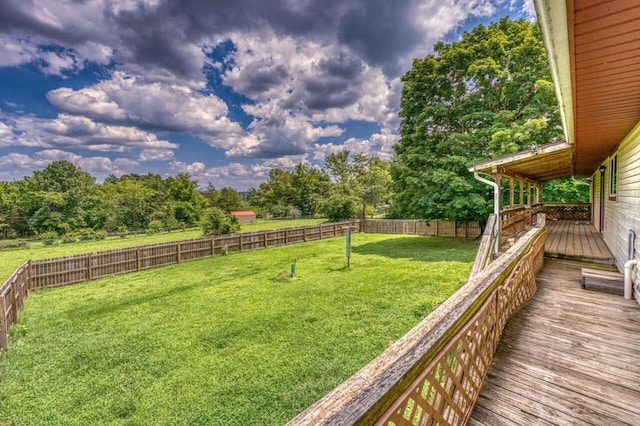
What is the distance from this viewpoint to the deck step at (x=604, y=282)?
14.1 ft

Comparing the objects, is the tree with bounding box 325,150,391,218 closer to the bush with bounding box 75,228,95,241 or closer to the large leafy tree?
the large leafy tree

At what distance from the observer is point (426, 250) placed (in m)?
13.4

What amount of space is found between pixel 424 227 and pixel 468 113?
8500mm

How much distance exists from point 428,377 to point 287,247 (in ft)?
49.7

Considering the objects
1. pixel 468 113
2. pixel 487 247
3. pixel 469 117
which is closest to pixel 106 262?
pixel 487 247

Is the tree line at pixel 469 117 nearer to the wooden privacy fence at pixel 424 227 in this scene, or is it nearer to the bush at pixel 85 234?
the wooden privacy fence at pixel 424 227

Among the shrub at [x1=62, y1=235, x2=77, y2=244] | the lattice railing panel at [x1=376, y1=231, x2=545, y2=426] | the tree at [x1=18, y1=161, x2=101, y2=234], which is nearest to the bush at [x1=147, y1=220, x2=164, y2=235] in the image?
the tree at [x1=18, y1=161, x2=101, y2=234]

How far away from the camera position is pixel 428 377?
1427 millimetres

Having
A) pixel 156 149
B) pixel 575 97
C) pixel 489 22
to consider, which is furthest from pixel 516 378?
pixel 156 149

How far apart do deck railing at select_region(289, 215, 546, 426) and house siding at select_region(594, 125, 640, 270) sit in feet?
8.20

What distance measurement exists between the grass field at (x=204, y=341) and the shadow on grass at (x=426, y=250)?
1287 mm

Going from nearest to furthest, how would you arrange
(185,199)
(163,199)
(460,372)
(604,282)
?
(460,372) < (604,282) < (163,199) < (185,199)

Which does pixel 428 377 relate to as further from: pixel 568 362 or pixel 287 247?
pixel 287 247

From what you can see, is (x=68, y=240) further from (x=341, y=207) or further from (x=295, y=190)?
(x=295, y=190)
